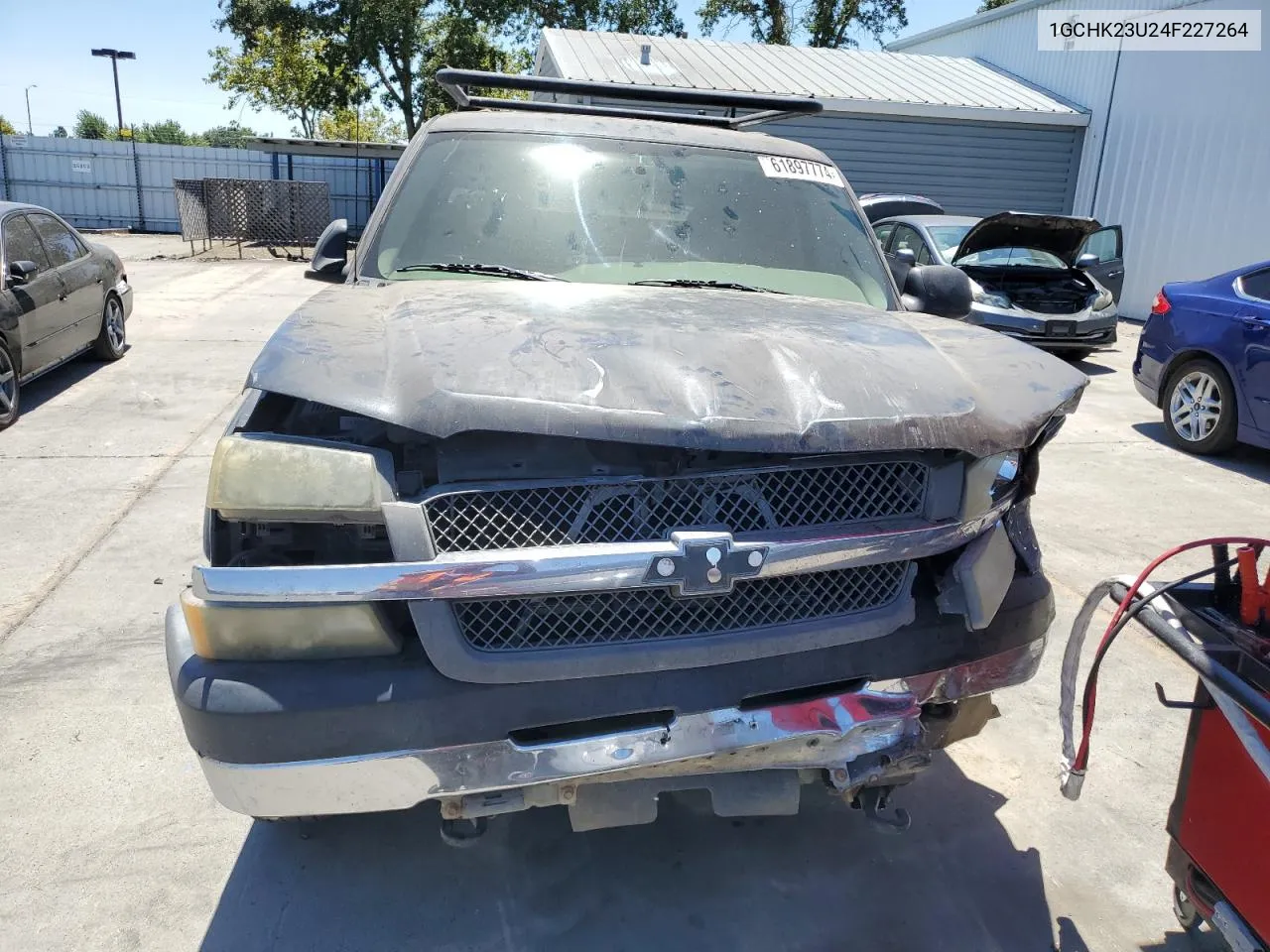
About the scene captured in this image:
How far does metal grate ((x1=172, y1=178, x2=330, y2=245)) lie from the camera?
62.2 feet

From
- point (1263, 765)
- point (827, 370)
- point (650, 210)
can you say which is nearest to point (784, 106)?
point (650, 210)

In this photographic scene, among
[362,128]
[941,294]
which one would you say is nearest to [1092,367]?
[941,294]

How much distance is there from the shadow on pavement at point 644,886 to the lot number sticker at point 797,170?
7.96 ft

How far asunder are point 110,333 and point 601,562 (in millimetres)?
8723

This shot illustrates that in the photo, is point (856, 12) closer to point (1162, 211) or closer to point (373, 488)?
point (1162, 211)

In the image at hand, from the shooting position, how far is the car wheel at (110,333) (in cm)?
870

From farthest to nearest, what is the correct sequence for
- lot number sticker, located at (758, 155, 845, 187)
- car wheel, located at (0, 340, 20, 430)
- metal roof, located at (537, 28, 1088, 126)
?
metal roof, located at (537, 28, 1088, 126) < car wheel, located at (0, 340, 20, 430) < lot number sticker, located at (758, 155, 845, 187)

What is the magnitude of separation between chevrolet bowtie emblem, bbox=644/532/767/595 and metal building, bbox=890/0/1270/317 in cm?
1428

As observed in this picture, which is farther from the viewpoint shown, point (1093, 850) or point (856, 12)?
point (856, 12)

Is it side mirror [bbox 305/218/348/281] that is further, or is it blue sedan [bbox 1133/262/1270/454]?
blue sedan [bbox 1133/262/1270/454]

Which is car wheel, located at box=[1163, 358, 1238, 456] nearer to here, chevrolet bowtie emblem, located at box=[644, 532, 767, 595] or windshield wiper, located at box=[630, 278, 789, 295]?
windshield wiper, located at box=[630, 278, 789, 295]

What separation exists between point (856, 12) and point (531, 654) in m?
33.3

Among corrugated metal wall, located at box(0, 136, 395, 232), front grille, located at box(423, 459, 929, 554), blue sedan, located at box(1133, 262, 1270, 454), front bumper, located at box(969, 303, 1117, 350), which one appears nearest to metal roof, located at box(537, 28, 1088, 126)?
front bumper, located at box(969, 303, 1117, 350)

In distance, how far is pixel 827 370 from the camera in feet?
6.97
